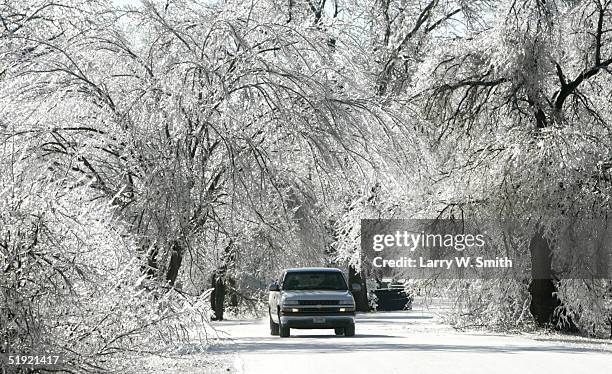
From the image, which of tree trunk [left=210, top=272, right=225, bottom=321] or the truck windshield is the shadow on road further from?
tree trunk [left=210, top=272, right=225, bottom=321]

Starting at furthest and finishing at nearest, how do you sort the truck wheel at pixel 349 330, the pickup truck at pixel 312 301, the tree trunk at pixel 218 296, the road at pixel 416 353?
the tree trunk at pixel 218 296 → the truck wheel at pixel 349 330 → the pickup truck at pixel 312 301 → the road at pixel 416 353

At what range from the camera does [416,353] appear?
76.7 ft

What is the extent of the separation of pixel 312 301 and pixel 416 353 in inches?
227

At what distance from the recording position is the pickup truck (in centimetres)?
2875

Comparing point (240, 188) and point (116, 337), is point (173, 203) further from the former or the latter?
point (116, 337)

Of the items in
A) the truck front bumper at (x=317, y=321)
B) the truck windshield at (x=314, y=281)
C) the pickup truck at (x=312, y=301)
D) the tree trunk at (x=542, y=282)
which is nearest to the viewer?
the truck front bumper at (x=317, y=321)

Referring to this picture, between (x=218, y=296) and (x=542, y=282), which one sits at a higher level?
(x=218, y=296)

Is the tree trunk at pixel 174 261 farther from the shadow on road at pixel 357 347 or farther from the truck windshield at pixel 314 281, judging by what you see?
the truck windshield at pixel 314 281

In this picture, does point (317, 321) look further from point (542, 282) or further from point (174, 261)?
point (542, 282)

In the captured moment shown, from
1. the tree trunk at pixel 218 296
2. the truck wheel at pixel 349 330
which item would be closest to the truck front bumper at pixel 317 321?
the truck wheel at pixel 349 330

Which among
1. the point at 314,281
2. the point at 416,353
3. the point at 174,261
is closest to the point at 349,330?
the point at 314,281

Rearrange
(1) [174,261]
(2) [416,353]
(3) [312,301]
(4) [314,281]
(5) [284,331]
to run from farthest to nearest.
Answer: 1. (5) [284,331]
2. (4) [314,281]
3. (3) [312,301]
4. (2) [416,353]
5. (1) [174,261]

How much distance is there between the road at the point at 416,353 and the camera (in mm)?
19641

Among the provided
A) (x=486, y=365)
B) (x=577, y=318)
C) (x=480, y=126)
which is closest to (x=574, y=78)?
(x=480, y=126)
